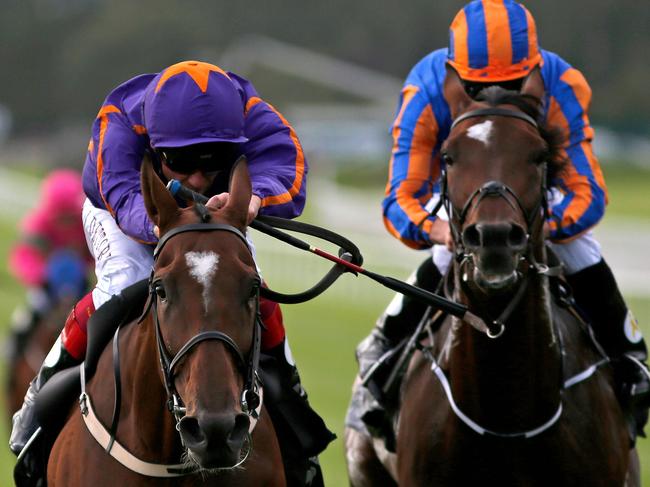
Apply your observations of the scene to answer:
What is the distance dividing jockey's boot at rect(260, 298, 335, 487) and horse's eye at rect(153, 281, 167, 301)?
3.08 feet

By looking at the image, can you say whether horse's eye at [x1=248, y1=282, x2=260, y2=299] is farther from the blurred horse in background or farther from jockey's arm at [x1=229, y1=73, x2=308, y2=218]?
the blurred horse in background

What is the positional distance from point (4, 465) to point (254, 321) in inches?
266

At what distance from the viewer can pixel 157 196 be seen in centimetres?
417

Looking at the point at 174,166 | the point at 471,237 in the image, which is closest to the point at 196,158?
the point at 174,166

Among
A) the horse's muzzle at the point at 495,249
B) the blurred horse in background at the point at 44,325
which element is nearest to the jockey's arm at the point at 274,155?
the horse's muzzle at the point at 495,249

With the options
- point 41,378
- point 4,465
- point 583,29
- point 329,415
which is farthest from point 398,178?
point 583,29

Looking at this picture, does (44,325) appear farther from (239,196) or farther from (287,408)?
(239,196)

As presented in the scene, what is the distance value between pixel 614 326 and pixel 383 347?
3.65 ft

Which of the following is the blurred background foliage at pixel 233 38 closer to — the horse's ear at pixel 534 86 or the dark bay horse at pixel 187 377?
the horse's ear at pixel 534 86

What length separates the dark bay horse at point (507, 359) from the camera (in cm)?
508

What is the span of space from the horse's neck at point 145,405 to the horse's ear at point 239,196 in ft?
1.49

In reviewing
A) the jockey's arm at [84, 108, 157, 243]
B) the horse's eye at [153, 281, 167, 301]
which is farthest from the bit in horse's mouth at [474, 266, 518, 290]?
the horse's eye at [153, 281, 167, 301]

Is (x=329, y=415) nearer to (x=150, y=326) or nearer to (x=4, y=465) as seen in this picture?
(x=4, y=465)

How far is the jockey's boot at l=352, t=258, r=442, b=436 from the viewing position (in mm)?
6039
